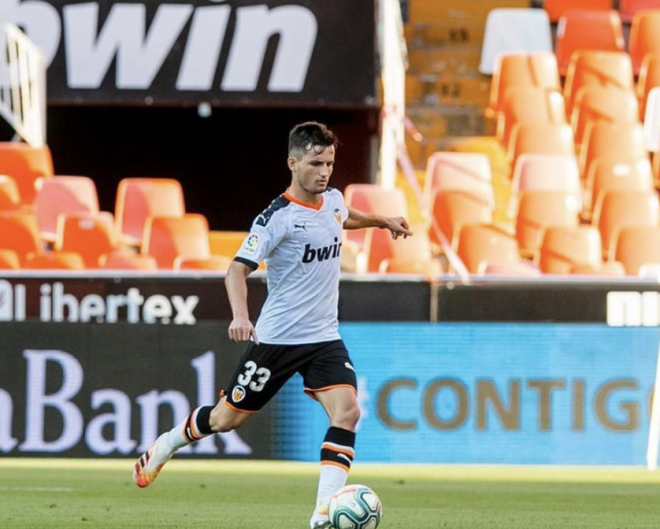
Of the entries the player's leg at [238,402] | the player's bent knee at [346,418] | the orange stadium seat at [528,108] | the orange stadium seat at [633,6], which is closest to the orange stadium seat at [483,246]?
the orange stadium seat at [528,108]

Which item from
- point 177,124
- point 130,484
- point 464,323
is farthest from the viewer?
point 177,124

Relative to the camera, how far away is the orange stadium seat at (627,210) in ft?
55.6

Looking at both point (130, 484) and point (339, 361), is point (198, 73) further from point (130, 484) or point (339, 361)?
point (339, 361)

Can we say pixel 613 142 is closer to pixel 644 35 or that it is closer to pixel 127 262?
pixel 644 35

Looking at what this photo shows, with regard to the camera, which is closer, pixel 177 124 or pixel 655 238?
pixel 655 238

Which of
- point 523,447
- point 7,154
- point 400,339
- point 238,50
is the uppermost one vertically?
point 238,50

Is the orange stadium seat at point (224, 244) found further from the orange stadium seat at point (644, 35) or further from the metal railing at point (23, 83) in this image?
the orange stadium seat at point (644, 35)

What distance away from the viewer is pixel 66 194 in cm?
1670

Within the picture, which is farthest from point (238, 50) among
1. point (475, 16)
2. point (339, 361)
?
point (339, 361)

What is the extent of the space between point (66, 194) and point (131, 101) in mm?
1408

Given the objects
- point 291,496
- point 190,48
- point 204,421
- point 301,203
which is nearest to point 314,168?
point 301,203

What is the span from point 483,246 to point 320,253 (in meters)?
8.30

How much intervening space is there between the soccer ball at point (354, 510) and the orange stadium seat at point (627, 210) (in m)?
10.2

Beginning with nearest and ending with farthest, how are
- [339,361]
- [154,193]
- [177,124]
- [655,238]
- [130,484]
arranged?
[339,361]
[130,484]
[655,238]
[154,193]
[177,124]
